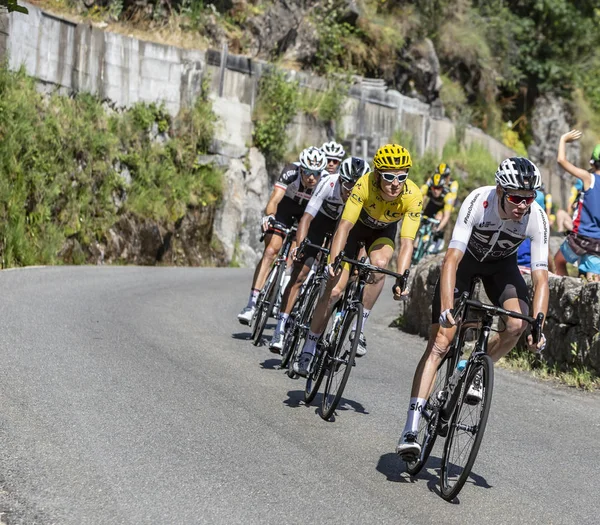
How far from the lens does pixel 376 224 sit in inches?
351

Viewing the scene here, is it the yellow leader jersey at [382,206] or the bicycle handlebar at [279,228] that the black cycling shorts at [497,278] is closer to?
the yellow leader jersey at [382,206]

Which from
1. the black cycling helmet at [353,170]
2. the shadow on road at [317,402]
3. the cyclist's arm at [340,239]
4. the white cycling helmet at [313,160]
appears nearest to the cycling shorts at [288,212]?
the white cycling helmet at [313,160]

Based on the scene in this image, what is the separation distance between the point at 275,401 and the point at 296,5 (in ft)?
75.9

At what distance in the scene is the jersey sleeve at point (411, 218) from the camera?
8.34 m

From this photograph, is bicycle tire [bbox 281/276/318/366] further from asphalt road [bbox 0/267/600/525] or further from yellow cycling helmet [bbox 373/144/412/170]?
yellow cycling helmet [bbox 373/144/412/170]

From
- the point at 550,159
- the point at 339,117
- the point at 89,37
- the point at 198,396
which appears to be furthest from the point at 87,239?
the point at 550,159

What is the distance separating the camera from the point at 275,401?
834 cm

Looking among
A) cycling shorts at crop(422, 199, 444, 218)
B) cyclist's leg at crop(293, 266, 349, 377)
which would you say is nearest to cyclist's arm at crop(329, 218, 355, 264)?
cyclist's leg at crop(293, 266, 349, 377)

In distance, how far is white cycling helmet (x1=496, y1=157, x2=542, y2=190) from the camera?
6297 millimetres

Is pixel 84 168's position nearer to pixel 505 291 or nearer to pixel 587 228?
pixel 587 228

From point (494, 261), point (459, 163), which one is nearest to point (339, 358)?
point (494, 261)

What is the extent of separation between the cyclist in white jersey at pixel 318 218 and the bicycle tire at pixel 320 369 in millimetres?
1426

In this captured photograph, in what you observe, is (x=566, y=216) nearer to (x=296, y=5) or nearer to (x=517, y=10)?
(x=296, y=5)

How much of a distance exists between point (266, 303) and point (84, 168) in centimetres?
1018
